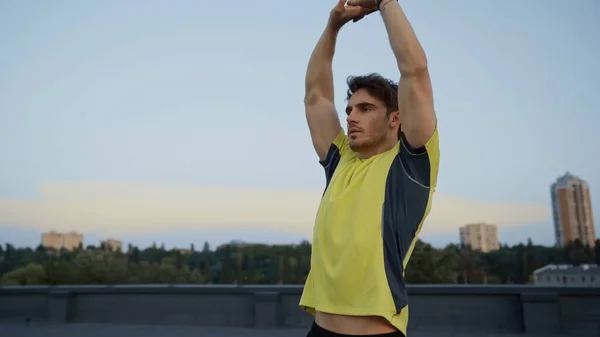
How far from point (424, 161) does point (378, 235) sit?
0.22m

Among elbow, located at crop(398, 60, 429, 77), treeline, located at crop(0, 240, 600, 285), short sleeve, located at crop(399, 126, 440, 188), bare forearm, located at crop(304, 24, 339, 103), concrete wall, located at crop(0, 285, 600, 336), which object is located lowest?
treeline, located at crop(0, 240, 600, 285)

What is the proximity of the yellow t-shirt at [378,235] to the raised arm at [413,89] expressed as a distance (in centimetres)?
4

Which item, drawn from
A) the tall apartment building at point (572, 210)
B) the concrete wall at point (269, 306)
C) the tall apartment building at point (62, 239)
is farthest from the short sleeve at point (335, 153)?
the tall apartment building at point (62, 239)

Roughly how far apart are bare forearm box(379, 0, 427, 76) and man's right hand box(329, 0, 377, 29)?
0.26m

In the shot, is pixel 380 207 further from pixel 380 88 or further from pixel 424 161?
pixel 380 88

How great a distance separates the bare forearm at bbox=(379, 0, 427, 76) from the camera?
1073 millimetres

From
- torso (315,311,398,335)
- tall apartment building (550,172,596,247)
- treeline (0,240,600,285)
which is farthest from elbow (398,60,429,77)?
tall apartment building (550,172,596,247)

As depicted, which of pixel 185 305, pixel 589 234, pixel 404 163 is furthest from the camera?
pixel 589 234

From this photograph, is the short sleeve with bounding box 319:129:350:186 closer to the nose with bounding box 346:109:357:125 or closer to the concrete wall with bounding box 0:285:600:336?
the nose with bounding box 346:109:357:125

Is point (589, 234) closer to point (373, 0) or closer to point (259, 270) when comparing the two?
point (259, 270)

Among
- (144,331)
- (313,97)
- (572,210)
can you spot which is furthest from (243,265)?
(572,210)

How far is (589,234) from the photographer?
74750 mm

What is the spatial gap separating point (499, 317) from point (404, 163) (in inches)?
179

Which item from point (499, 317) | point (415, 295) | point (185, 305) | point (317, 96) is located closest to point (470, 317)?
point (499, 317)
